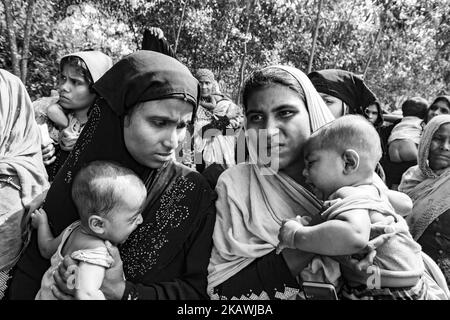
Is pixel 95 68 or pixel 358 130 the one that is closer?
pixel 358 130

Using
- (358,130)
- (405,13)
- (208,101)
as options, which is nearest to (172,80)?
(358,130)

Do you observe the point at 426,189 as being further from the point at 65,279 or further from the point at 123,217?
the point at 65,279

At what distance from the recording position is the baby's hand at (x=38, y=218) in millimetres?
1825

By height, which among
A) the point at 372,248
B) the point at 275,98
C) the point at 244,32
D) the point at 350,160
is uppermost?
the point at 275,98

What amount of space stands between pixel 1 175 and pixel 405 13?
895cm

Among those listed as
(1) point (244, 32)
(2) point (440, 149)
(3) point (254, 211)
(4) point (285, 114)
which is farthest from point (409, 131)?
(1) point (244, 32)

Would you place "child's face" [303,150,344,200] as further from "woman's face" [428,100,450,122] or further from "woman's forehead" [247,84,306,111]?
"woman's face" [428,100,450,122]

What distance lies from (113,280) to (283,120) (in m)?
0.98

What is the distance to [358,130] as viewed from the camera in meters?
1.65

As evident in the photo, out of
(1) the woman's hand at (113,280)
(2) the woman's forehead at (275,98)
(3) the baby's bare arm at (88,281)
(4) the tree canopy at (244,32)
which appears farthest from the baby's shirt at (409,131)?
(4) the tree canopy at (244,32)

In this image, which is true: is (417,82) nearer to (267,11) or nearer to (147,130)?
(267,11)

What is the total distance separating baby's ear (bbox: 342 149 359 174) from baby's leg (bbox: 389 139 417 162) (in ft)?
9.27

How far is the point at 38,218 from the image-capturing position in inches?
72.5
